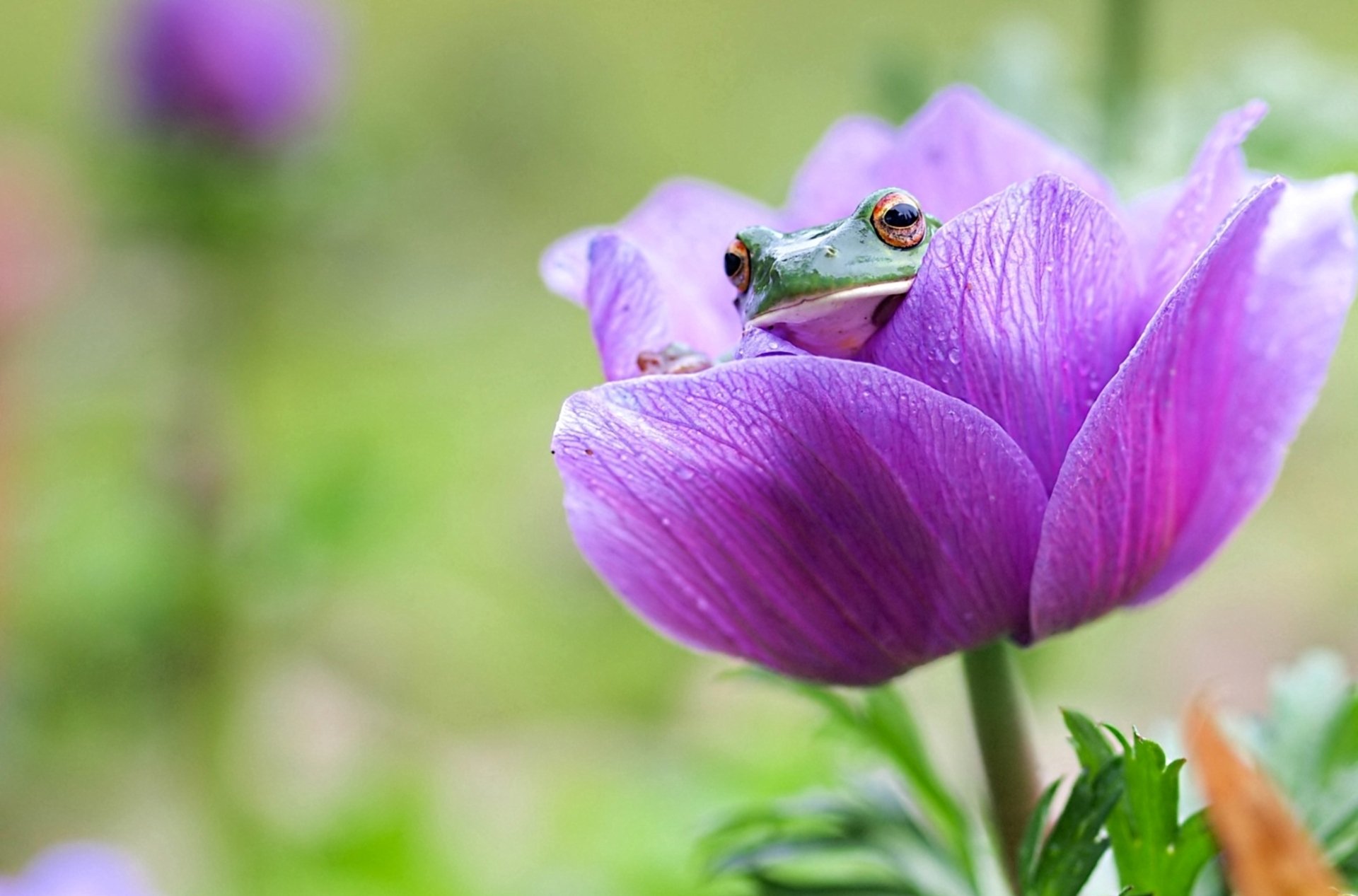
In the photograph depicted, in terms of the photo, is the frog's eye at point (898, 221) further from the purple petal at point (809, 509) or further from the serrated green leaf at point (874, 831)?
the serrated green leaf at point (874, 831)

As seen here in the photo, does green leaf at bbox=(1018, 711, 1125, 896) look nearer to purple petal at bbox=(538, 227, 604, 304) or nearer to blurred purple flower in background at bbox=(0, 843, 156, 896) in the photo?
purple petal at bbox=(538, 227, 604, 304)

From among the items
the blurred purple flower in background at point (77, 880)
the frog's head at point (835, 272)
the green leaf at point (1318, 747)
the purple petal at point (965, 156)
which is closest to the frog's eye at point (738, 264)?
the frog's head at point (835, 272)

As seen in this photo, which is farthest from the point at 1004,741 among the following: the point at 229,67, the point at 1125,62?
the point at 229,67

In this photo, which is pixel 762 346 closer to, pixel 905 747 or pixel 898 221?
pixel 898 221

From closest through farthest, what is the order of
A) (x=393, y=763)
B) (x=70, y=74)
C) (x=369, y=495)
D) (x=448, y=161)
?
(x=369, y=495)
(x=393, y=763)
(x=448, y=161)
(x=70, y=74)

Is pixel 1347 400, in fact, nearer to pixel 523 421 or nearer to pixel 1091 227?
pixel 523 421

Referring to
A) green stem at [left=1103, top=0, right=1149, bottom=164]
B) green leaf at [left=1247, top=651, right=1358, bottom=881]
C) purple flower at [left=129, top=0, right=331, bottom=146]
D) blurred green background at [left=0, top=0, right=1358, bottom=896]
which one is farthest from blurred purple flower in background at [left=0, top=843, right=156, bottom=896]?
purple flower at [left=129, top=0, right=331, bottom=146]

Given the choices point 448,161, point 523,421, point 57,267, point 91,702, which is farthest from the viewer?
point 448,161

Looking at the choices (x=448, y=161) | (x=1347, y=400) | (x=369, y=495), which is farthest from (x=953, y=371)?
(x=448, y=161)
